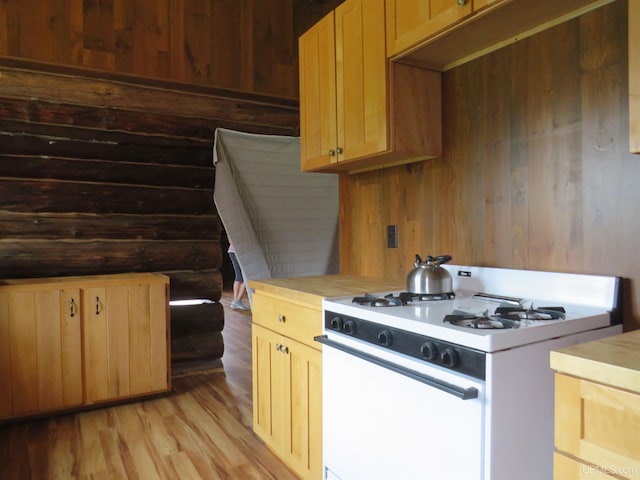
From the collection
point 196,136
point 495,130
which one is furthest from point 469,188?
point 196,136

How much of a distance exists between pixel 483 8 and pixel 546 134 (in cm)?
51

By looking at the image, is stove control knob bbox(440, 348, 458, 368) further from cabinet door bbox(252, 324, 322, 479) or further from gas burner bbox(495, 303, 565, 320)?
cabinet door bbox(252, 324, 322, 479)

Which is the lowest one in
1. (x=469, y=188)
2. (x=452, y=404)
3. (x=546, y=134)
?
(x=452, y=404)

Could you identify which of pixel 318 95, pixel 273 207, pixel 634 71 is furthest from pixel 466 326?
pixel 273 207

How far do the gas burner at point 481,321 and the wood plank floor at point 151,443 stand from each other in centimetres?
129

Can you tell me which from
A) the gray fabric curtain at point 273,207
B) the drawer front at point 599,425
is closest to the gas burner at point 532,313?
the drawer front at point 599,425

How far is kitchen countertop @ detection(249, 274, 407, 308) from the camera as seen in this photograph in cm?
192

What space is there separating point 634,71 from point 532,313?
0.69m

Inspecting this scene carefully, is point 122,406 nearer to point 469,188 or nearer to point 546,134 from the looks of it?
point 469,188

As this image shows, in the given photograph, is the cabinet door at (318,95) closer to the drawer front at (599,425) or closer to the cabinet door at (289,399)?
the cabinet door at (289,399)

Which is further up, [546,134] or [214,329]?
[546,134]

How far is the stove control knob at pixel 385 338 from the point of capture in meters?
1.41

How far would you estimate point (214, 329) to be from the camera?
3715 mm

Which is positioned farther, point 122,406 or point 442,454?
point 122,406
